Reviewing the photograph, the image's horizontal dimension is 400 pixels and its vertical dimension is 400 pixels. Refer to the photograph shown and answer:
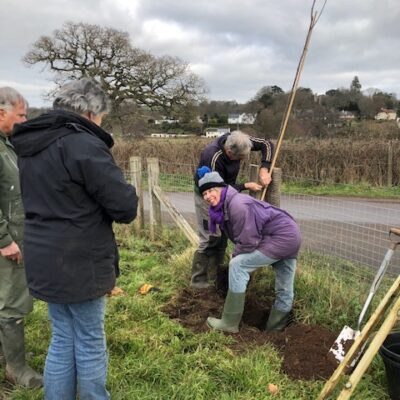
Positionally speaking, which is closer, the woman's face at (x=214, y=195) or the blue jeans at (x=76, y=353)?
the blue jeans at (x=76, y=353)

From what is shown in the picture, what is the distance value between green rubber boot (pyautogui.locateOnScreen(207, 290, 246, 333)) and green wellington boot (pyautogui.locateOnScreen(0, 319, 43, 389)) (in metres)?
1.54

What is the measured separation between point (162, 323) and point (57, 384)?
5.12ft

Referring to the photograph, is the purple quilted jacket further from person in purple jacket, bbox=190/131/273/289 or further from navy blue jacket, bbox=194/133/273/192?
navy blue jacket, bbox=194/133/273/192

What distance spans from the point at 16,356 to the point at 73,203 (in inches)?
62.2

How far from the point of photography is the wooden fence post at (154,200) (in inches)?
271

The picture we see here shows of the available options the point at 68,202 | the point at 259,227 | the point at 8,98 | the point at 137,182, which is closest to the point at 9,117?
the point at 8,98

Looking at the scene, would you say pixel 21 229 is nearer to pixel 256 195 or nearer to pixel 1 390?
pixel 1 390

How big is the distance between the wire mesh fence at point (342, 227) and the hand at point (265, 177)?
3.90 feet

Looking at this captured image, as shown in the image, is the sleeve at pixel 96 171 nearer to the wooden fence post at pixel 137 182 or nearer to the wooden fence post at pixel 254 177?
the wooden fence post at pixel 254 177

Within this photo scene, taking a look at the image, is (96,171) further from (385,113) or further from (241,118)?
(385,113)

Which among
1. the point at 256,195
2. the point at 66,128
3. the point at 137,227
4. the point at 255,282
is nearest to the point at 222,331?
the point at 255,282

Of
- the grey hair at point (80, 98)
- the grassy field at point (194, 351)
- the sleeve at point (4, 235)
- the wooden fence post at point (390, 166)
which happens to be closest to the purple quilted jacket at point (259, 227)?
the grassy field at point (194, 351)

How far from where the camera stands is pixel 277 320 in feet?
12.9

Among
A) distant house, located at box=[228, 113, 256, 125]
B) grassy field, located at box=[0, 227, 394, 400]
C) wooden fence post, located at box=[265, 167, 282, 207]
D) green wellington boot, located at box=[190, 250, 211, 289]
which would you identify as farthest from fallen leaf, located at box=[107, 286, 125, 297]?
distant house, located at box=[228, 113, 256, 125]
